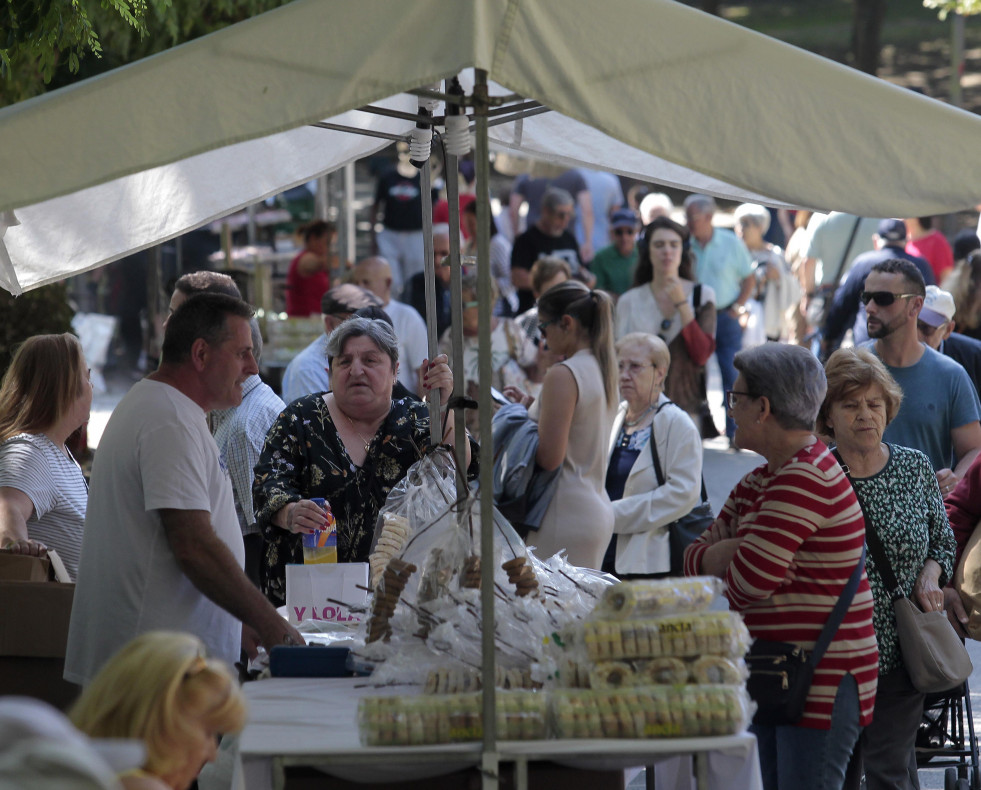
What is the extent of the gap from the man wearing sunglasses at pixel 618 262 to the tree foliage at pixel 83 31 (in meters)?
4.49

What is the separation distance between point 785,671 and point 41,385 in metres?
2.90

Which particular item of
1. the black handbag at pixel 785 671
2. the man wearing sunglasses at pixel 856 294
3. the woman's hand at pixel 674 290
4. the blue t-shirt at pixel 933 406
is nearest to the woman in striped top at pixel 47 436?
the black handbag at pixel 785 671

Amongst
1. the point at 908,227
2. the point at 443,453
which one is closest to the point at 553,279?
the point at 908,227

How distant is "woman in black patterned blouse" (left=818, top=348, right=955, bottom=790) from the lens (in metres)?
4.26

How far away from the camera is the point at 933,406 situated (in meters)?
5.65

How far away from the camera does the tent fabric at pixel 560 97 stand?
2.66m

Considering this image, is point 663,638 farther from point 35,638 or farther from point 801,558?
Answer: point 35,638

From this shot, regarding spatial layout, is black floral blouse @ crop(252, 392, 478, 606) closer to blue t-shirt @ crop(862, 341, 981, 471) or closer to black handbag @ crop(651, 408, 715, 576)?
black handbag @ crop(651, 408, 715, 576)

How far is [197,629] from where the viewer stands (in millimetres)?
3623

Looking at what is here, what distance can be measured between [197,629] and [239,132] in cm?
157

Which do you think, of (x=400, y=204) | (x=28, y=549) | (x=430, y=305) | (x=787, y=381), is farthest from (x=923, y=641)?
(x=400, y=204)

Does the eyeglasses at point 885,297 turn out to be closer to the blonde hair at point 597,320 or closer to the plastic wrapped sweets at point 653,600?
the blonde hair at point 597,320

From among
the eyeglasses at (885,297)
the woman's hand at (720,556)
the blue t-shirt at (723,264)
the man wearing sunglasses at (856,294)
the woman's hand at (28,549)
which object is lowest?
the woman's hand at (720,556)

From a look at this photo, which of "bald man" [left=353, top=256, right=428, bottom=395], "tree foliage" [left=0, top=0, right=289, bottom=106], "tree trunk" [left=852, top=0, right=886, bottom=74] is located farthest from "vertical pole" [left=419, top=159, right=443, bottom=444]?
"tree trunk" [left=852, top=0, right=886, bottom=74]
